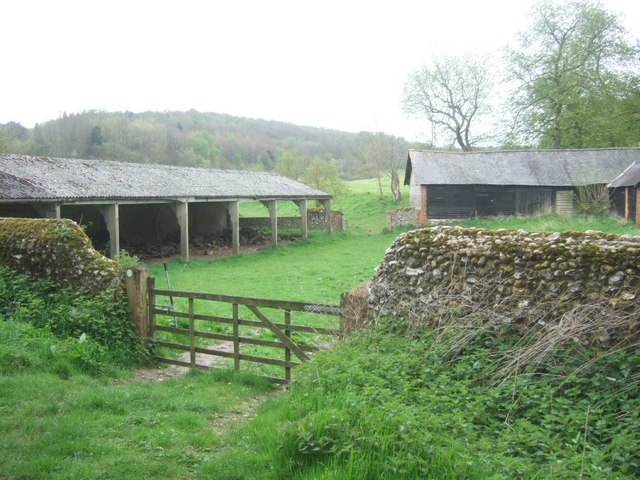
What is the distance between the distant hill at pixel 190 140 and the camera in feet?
163

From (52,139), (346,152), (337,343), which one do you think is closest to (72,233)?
(337,343)

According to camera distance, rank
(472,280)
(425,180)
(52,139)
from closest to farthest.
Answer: (472,280) → (425,180) → (52,139)

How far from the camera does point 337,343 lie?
19.3ft

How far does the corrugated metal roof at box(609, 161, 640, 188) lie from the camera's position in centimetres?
2623

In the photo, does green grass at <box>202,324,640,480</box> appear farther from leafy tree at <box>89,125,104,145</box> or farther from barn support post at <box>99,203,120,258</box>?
leafy tree at <box>89,125,104,145</box>

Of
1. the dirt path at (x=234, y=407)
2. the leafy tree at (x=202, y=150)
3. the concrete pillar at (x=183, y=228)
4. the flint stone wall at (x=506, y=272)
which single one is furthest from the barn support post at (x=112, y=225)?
the leafy tree at (x=202, y=150)

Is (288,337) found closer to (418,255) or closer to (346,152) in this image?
(418,255)

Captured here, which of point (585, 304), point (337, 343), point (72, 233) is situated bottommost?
point (337, 343)

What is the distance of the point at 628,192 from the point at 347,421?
1113 inches

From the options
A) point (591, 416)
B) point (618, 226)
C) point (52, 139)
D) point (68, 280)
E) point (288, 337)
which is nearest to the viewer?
point (591, 416)

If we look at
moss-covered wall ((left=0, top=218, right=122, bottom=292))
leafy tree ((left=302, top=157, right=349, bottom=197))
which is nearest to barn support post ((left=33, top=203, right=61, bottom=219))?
moss-covered wall ((left=0, top=218, right=122, bottom=292))

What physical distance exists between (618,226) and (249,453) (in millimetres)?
25853

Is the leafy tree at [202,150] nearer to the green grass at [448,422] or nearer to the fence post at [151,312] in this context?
the fence post at [151,312]

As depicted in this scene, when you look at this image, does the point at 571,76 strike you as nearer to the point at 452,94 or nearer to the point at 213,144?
the point at 452,94
